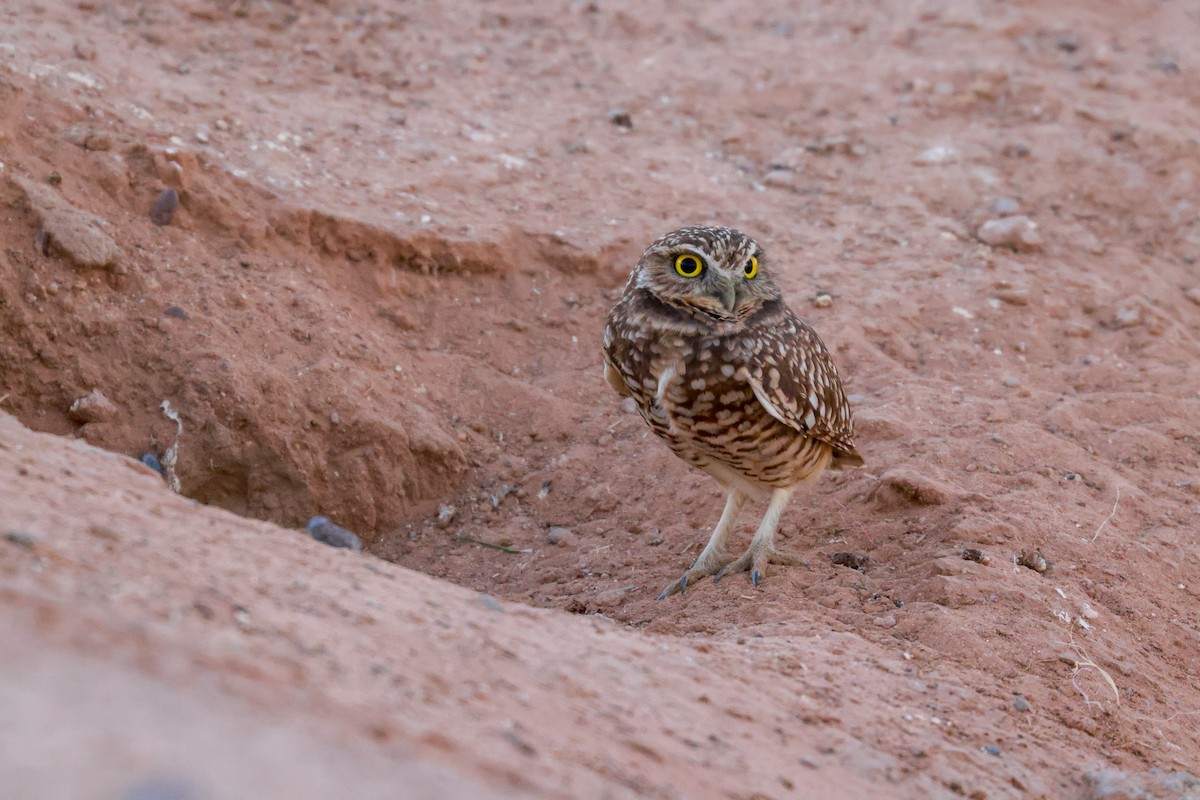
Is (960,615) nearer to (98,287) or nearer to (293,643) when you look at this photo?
(293,643)

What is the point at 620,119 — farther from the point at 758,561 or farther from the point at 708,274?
the point at 758,561

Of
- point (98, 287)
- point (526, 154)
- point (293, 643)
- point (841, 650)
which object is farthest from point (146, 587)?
point (526, 154)

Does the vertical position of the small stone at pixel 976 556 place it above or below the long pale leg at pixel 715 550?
above

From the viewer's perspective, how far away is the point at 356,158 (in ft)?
22.7

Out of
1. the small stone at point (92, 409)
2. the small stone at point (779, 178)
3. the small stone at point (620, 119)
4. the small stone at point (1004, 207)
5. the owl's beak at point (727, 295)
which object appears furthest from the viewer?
the small stone at point (620, 119)

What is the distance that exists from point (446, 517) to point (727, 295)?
6.65 ft

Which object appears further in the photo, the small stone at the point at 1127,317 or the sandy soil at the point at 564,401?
the small stone at the point at 1127,317

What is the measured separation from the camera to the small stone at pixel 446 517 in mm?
5777

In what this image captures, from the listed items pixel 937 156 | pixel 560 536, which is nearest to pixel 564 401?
pixel 560 536

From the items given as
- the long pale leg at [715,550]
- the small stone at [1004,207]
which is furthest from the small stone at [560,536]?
the small stone at [1004,207]

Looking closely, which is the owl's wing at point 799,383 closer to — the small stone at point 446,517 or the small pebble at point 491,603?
the small pebble at point 491,603

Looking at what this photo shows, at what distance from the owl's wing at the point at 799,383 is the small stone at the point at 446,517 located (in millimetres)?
1887

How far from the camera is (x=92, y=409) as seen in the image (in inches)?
203

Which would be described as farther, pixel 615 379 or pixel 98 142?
pixel 98 142
